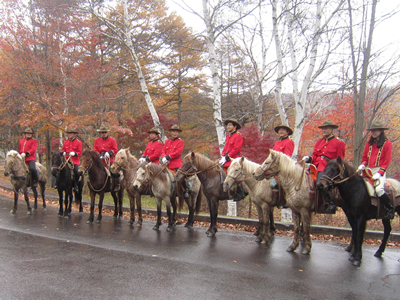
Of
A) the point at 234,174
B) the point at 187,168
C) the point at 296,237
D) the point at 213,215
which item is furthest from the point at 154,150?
the point at 296,237

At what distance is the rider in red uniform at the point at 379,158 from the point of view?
5988 mm

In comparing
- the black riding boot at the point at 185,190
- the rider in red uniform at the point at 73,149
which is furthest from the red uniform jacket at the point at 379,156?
the rider in red uniform at the point at 73,149

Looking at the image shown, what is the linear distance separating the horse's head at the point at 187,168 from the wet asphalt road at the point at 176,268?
1544 mm

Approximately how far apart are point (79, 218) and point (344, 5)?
11.1 m

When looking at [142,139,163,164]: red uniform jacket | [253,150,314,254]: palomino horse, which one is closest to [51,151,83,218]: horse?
[142,139,163,164]: red uniform jacket

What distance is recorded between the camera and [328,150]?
6.81 m

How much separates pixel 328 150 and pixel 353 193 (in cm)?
113

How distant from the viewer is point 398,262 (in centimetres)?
603

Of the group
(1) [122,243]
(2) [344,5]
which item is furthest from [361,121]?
(1) [122,243]

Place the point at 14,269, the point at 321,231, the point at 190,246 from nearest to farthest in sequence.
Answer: the point at 14,269 < the point at 190,246 < the point at 321,231

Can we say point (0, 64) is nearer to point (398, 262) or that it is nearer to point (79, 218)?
point (79, 218)

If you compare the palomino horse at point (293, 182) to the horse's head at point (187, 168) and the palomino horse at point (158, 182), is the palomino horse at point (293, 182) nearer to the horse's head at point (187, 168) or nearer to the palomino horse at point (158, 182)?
the horse's head at point (187, 168)

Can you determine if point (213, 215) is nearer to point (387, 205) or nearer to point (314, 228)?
point (314, 228)

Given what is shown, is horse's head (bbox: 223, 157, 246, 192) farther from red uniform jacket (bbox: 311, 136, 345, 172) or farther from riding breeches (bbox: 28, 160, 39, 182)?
riding breeches (bbox: 28, 160, 39, 182)
